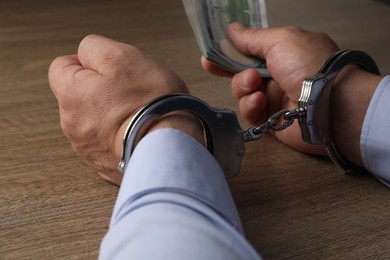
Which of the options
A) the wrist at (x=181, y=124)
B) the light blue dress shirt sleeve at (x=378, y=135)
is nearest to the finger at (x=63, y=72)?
the wrist at (x=181, y=124)

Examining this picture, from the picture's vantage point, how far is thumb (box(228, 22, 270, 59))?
0.73m

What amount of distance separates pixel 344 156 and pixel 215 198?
10.7 inches

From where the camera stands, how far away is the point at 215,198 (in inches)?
16.5

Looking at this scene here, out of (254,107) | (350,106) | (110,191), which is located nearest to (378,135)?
(350,106)

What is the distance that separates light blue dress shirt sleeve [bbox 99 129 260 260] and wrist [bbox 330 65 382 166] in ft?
0.71

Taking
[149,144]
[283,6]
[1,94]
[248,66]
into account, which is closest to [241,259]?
[149,144]

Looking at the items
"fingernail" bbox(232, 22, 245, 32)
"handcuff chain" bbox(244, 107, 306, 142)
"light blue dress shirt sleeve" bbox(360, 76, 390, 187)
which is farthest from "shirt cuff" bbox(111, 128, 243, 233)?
"fingernail" bbox(232, 22, 245, 32)

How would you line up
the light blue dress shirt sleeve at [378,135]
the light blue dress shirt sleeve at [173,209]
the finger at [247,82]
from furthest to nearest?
1. the finger at [247,82]
2. the light blue dress shirt sleeve at [378,135]
3. the light blue dress shirt sleeve at [173,209]

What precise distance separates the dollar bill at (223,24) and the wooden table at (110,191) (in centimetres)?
6

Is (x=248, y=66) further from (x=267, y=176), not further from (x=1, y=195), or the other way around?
(x=1, y=195)

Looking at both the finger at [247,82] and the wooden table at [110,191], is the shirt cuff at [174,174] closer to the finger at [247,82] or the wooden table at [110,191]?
the wooden table at [110,191]

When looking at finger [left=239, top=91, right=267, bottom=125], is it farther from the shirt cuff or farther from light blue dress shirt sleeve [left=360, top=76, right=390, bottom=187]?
the shirt cuff

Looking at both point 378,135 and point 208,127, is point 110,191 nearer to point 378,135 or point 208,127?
point 208,127

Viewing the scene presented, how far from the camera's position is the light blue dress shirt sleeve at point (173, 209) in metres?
0.35
